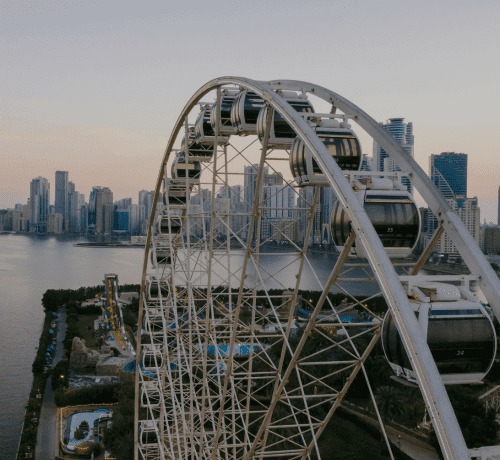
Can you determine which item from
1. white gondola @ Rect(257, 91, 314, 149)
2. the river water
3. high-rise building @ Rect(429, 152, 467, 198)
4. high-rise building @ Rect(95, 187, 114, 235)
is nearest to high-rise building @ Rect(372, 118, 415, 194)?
high-rise building @ Rect(429, 152, 467, 198)

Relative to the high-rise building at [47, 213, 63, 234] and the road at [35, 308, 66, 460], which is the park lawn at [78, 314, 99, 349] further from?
the high-rise building at [47, 213, 63, 234]

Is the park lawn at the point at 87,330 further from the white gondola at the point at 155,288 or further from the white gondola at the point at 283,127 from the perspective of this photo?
the white gondola at the point at 283,127

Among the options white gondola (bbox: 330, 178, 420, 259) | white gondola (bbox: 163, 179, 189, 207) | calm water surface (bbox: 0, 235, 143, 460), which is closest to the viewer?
white gondola (bbox: 330, 178, 420, 259)

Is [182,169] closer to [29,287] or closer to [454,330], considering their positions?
[454,330]

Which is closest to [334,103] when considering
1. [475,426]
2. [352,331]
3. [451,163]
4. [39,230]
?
[475,426]

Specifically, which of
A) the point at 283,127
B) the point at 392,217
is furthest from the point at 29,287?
the point at 392,217
